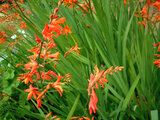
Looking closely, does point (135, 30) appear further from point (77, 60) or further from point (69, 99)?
point (69, 99)

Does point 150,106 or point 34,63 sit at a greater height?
point 34,63

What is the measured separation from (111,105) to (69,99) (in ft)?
0.90

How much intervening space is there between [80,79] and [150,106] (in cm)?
45

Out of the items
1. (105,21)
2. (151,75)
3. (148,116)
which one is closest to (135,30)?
(105,21)

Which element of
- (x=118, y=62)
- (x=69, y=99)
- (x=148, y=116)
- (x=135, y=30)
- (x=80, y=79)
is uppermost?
(x=135, y=30)

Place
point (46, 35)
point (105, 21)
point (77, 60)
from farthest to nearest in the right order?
point (77, 60) < point (105, 21) < point (46, 35)

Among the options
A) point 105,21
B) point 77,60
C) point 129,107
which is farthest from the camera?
point 77,60

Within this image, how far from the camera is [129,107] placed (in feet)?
2.91

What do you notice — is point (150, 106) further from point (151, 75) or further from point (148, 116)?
point (151, 75)

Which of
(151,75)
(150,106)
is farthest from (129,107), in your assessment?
(151,75)

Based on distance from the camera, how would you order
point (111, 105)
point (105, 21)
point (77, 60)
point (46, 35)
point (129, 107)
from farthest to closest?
point (77, 60) → point (105, 21) → point (111, 105) → point (129, 107) → point (46, 35)

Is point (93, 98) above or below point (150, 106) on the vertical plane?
above

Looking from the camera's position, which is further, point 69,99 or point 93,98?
point 69,99

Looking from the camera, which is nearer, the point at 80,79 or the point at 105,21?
the point at 80,79
